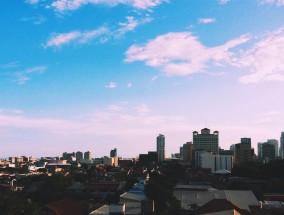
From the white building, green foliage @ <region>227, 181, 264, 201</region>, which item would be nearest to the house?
green foliage @ <region>227, 181, 264, 201</region>

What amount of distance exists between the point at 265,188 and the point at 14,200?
4421cm

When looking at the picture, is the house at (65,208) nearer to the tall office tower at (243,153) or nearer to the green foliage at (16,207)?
the green foliage at (16,207)

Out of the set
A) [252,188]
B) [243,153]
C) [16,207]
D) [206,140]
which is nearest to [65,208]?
[16,207]

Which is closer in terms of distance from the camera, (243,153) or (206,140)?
(243,153)

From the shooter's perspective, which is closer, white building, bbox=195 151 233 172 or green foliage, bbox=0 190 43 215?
green foliage, bbox=0 190 43 215

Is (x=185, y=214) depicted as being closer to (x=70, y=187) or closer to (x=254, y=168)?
(x=70, y=187)

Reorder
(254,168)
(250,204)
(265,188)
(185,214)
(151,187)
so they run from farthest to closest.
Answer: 1. (254,168)
2. (265,188)
3. (151,187)
4. (250,204)
5. (185,214)

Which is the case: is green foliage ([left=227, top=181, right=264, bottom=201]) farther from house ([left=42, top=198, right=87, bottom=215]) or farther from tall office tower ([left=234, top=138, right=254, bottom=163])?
tall office tower ([left=234, top=138, right=254, bottom=163])

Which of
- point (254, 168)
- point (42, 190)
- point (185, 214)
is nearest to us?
point (185, 214)

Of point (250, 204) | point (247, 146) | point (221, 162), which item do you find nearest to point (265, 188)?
point (250, 204)

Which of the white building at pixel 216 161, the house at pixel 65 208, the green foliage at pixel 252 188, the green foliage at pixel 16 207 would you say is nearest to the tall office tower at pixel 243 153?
the white building at pixel 216 161

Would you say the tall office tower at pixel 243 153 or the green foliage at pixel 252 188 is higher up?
the tall office tower at pixel 243 153

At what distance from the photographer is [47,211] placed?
148 ft

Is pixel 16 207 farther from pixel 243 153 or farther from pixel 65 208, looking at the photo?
pixel 243 153
